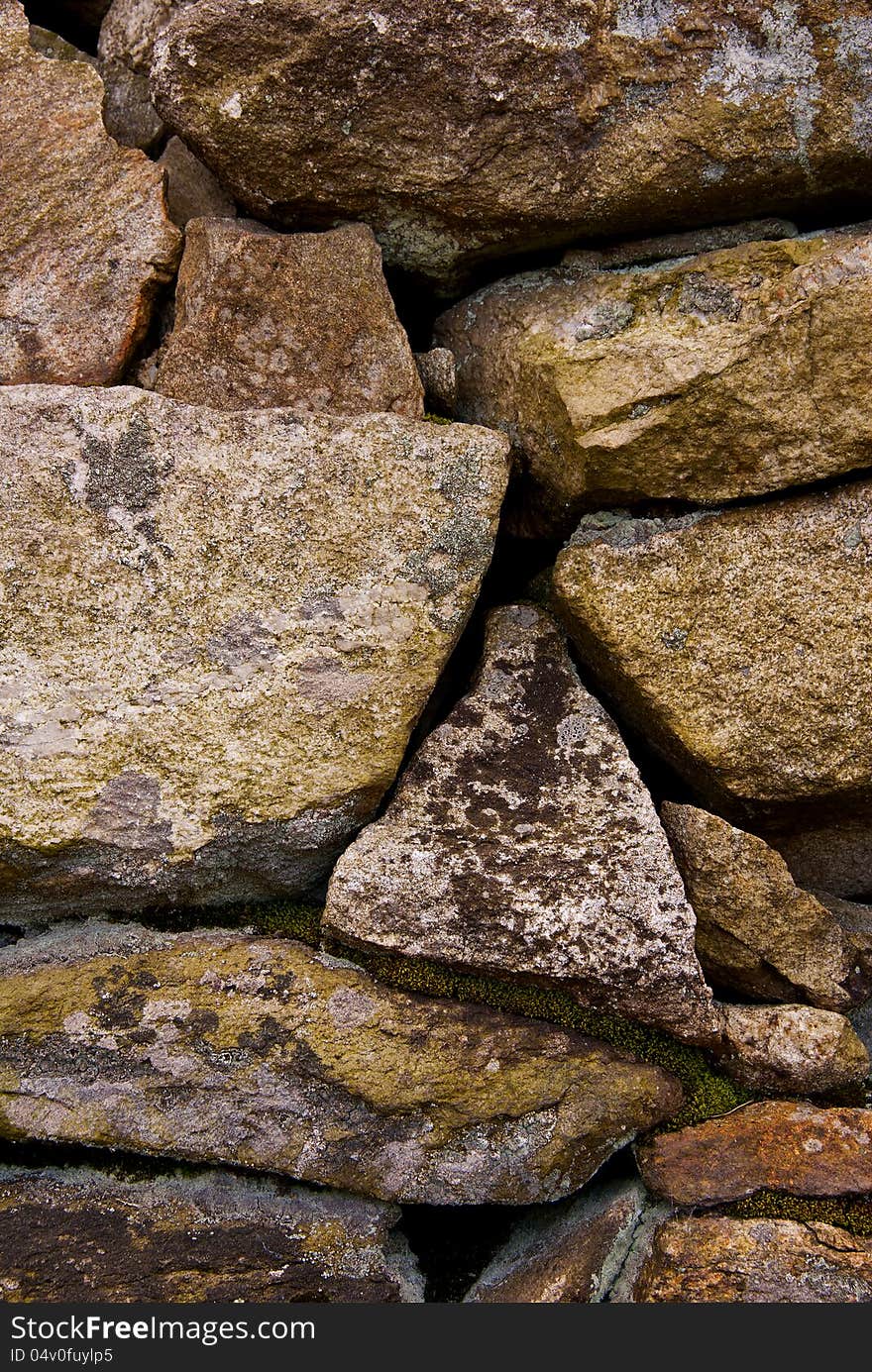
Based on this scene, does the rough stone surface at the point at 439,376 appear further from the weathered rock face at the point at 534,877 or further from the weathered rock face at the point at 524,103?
the weathered rock face at the point at 534,877

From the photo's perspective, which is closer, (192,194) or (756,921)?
(756,921)

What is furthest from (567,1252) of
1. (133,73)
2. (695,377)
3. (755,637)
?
(133,73)

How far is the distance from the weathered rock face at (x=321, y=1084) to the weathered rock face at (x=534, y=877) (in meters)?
0.17

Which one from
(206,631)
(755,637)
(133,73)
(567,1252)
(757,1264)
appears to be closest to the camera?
(757,1264)

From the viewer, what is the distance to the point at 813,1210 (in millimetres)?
2303

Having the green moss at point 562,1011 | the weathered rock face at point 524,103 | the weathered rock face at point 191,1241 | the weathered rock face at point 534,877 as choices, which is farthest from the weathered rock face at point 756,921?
the weathered rock face at point 524,103

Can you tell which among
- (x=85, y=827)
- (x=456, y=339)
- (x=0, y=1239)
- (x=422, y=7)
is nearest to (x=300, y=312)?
(x=456, y=339)

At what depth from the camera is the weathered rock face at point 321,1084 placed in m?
2.38

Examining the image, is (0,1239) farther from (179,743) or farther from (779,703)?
(779,703)

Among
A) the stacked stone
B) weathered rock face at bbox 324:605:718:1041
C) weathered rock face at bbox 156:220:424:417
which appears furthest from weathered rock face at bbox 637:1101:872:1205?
weathered rock face at bbox 156:220:424:417

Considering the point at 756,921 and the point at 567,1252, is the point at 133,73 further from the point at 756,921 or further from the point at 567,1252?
the point at 567,1252

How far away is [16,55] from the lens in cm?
288

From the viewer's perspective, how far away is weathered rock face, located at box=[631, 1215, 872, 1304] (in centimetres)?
216

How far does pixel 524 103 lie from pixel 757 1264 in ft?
9.06
